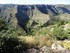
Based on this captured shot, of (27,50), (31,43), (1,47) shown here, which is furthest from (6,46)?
(31,43)

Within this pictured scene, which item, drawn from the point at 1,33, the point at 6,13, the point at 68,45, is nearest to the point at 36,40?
the point at 68,45

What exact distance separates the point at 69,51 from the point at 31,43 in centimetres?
208

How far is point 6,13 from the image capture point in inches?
3907

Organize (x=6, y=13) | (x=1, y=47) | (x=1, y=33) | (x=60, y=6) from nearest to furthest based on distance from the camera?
(x=1, y=47)
(x=1, y=33)
(x=6, y=13)
(x=60, y=6)

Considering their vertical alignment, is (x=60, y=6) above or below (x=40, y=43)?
below

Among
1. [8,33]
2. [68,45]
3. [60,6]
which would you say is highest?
[8,33]

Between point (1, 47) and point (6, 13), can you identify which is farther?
point (6, 13)

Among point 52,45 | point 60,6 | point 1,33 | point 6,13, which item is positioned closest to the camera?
point 1,33

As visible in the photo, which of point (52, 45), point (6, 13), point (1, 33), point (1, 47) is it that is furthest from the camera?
point (6, 13)

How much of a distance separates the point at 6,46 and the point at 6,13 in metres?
90.3

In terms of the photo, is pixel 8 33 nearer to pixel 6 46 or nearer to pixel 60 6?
pixel 6 46

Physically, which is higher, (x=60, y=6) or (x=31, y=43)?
(x=31, y=43)

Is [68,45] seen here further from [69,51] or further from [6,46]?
[6,46]

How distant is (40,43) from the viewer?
11.9m
